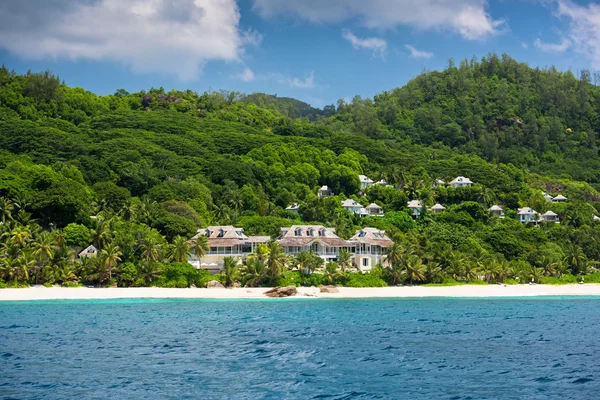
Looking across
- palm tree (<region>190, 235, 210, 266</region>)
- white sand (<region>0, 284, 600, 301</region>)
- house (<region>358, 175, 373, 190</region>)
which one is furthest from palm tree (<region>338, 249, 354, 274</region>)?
house (<region>358, 175, 373, 190</region>)

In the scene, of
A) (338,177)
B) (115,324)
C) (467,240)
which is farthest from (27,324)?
(338,177)

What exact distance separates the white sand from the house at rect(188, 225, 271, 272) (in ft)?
28.3

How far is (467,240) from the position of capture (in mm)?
69750

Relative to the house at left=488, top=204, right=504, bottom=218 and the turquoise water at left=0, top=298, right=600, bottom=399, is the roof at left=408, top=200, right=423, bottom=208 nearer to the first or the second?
the house at left=488, top=204, right=504, bottom=218

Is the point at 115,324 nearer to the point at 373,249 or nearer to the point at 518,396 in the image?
the point at 518,396

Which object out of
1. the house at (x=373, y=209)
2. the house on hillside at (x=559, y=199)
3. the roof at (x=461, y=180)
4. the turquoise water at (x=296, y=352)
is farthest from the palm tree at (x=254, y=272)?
the house on hillside at (x=559, y=199)

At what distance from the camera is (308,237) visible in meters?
64.1

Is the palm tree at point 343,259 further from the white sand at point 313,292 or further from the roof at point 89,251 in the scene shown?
the roof at point 89,251

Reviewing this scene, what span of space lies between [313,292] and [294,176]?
1927 inches

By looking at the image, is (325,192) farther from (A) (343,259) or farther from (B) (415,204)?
(A) (343,259)

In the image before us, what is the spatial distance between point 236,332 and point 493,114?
144 meters

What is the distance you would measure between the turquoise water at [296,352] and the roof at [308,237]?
58.0ft

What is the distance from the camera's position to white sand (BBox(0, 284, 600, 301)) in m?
49.0

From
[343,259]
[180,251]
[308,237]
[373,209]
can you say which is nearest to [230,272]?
[180,251]
